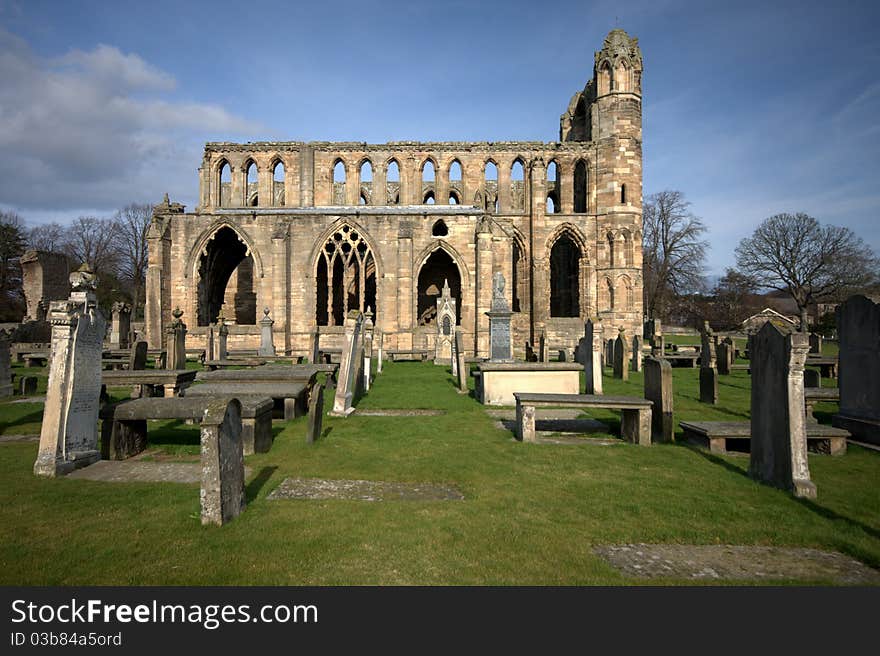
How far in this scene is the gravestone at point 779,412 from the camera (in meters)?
5.37

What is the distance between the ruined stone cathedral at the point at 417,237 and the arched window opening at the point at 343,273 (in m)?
0.11

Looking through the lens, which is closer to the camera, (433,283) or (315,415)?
(315,415)

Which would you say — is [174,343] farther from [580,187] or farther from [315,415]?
[580,187]

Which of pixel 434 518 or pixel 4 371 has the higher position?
pixel 4 371

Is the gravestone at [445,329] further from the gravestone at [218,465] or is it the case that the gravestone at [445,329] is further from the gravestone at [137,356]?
the gravestone at [218,465]

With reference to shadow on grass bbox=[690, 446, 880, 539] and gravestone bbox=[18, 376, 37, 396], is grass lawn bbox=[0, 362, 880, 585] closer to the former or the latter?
shadow on grass bbox=[690, 446, 880, 539]

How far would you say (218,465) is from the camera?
4332 millimetres

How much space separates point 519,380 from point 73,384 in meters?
8.53

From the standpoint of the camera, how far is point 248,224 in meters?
26.7

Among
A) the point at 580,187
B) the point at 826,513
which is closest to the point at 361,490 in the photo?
the point at 826,513

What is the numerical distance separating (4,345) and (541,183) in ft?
89.9

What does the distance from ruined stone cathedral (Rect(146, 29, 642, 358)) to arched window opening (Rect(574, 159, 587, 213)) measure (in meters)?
0.13

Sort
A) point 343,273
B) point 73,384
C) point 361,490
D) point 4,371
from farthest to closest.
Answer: point 343,273, point 4,371, point 73,384, point 361,490

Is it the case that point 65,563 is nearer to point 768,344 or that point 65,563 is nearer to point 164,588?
point 164,588
